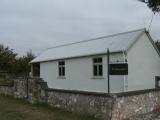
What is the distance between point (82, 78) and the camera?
2488 centimetres

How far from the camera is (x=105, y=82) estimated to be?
73.4 ft

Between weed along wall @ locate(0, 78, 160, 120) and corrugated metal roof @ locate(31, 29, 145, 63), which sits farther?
corrugated metal roof @ locate(31, 29, 145, 63)

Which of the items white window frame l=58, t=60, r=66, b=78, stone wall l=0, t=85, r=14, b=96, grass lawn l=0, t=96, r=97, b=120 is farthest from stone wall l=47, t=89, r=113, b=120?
white window frame l=58, t=60, r=66, b=78

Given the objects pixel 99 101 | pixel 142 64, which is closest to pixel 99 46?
pixel 142 64

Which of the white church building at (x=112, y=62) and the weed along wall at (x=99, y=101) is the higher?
the white church building at (x=112, y=62)

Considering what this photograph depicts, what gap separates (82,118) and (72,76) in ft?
44.3

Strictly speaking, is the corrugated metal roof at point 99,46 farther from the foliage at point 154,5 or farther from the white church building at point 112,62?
the foliage at point 154,5

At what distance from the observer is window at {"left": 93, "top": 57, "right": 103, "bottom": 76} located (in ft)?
75.4

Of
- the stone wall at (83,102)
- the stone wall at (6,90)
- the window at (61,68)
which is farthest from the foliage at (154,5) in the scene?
the window at (61,68)

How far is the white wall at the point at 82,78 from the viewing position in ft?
70.8

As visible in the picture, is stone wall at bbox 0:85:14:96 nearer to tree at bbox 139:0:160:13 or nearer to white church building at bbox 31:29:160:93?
white church building at bbox 31:29:160:93

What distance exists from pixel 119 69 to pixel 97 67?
34.2ft

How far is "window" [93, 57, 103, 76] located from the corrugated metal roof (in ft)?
2.06

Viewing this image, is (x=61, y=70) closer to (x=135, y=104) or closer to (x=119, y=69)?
(x=135, y=104)
